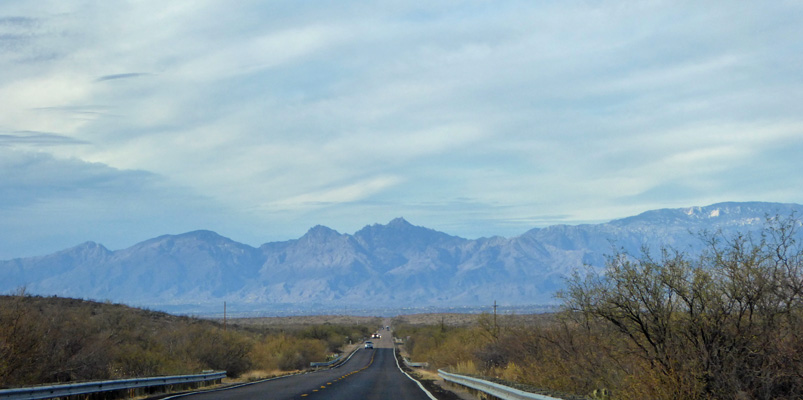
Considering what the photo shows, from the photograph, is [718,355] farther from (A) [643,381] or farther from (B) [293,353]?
(B) [293,353]

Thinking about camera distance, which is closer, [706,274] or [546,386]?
[706,274]

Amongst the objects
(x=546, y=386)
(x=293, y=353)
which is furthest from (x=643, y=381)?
(x=293, y=353)

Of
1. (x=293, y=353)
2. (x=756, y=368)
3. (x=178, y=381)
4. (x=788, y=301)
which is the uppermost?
(x=788, y=301)

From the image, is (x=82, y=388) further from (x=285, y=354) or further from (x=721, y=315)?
(x=285, y=354)

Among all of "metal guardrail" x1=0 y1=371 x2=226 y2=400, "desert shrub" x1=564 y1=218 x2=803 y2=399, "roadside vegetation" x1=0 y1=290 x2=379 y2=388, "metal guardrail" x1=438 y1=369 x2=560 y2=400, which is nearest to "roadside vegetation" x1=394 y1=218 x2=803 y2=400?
"desert shrub" x1=564 y1=218 x2=803 y2=399

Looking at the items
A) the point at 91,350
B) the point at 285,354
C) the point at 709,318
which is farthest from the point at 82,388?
the point at 285,354

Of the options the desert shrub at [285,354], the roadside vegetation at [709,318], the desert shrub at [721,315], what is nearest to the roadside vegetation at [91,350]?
the desert shrub at [285,354]

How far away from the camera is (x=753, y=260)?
12156 millimetres

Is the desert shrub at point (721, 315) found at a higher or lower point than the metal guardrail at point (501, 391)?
higher

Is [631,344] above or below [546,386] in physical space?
above

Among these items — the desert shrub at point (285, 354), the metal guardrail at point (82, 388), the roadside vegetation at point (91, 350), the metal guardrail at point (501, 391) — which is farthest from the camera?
the desert shrub at point (285, 354)

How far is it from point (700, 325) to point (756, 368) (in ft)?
3.69

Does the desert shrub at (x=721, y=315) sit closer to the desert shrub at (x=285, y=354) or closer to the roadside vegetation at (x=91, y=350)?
the roadside vegetation at (x=91, y=350)

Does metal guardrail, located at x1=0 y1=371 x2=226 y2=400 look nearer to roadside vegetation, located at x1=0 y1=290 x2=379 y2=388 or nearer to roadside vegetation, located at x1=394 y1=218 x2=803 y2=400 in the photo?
roadside vegetation, located at x1=0 y1=290 x2=379 y2=388
